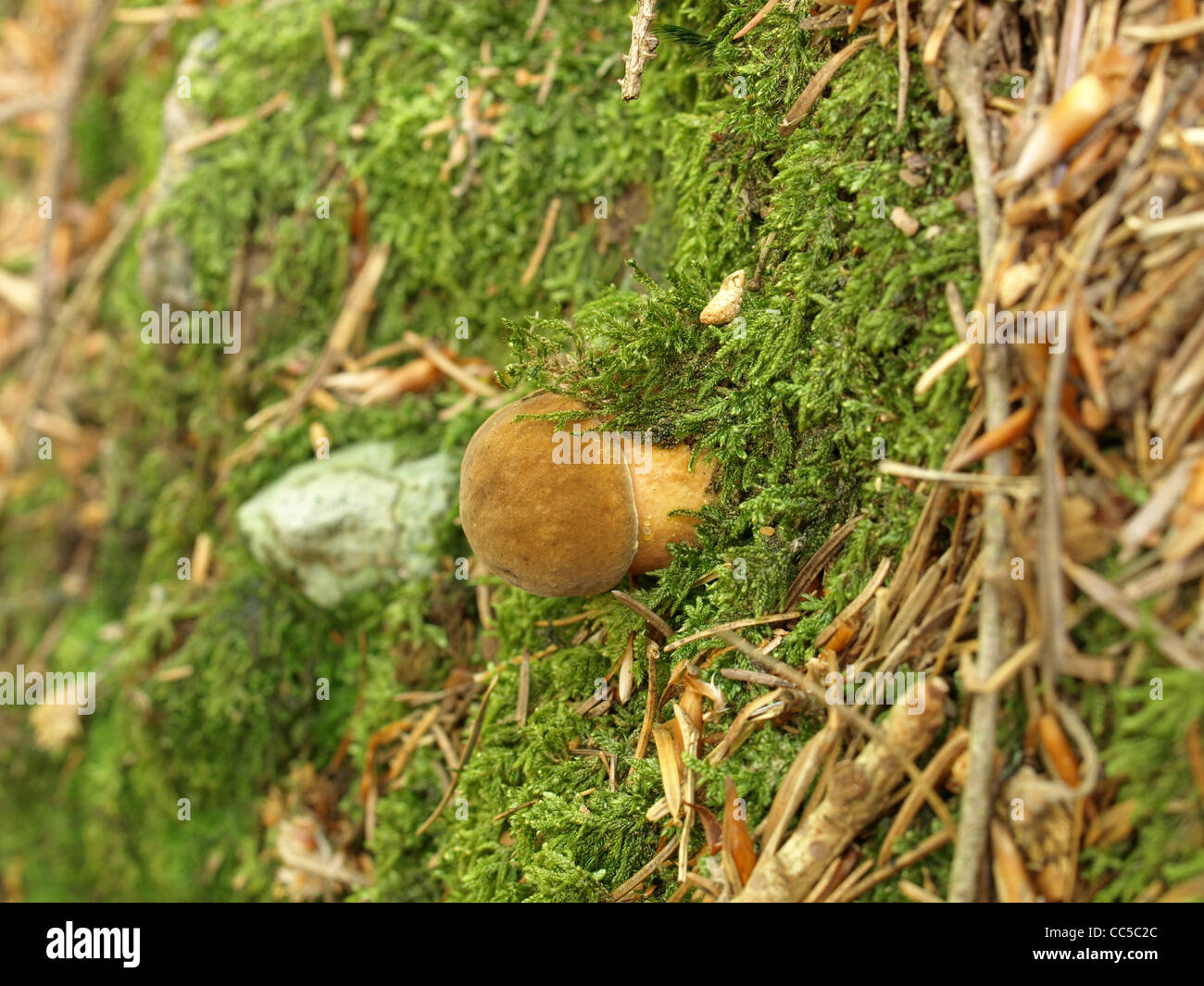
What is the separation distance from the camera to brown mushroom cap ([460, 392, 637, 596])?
6.05ft

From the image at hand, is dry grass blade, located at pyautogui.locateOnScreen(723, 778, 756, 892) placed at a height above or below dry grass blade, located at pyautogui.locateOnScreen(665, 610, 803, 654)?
below

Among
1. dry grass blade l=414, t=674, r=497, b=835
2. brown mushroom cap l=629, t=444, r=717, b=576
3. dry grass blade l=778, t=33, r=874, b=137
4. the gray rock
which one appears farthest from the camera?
the gray rock

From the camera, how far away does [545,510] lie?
184 centimetres

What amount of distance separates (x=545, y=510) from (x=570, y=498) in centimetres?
6

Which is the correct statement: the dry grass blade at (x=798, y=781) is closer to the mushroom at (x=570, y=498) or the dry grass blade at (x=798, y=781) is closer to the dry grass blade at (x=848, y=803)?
the dry grass blade at (x=848, y=803)

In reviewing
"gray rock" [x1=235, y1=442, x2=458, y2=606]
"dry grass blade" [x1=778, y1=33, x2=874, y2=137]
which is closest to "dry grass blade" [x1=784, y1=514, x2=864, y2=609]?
"dry grass blade" [x1=778, y1=33, x2=874, y2=137]

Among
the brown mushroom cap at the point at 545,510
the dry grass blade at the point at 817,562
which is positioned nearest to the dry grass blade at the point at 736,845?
the dry grass blade at the point at 817,562

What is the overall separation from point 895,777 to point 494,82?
2259 mm

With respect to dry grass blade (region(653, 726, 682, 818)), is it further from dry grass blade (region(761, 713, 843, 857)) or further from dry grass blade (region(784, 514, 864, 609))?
dry grass blade (region(784, 514, 864, 609))

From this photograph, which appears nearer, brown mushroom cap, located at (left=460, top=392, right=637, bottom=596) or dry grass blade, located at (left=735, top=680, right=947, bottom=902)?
dry grass blade, located at (left=735, top=680, right=947, bottom=902)

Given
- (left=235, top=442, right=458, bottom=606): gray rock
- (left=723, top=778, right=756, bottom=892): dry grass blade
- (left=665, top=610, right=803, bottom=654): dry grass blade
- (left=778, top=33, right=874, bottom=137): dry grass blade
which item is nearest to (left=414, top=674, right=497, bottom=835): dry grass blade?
(left=235, top=442, right=458, bottom=606): gray rock

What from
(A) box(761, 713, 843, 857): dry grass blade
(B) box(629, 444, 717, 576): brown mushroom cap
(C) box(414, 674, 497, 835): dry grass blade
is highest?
(B) box(629, 444, 717, 576): brown mushroom cap

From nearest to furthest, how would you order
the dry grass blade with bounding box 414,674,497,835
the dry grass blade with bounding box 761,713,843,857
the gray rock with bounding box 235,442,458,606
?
1. the dry grass blade with bounding box 761,713,843,857
2. the dry grass blade with bounding box 414,674,497,835
3. the gray rock with bounding box 235,442,458,606

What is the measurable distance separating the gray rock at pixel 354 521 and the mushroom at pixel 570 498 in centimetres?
73
